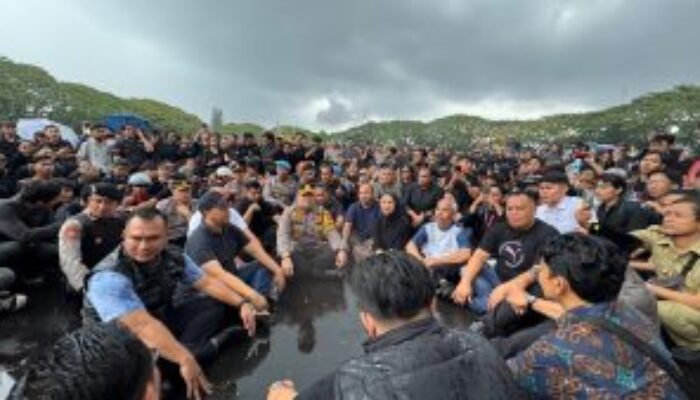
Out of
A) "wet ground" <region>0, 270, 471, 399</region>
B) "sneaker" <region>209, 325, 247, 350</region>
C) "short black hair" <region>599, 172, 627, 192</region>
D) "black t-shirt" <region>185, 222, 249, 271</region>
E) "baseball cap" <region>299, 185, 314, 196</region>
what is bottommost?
"wet ground" <region>0, 270, 471, 399</region>

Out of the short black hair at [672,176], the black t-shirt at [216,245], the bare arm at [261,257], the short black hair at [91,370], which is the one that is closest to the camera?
the short black hair at [91,370]

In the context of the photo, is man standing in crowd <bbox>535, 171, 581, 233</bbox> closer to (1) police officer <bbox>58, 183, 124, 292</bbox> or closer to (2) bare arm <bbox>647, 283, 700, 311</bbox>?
(2) bare arm <bbox>647, 283, 700, 311</bbox>

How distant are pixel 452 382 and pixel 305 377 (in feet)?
10.9

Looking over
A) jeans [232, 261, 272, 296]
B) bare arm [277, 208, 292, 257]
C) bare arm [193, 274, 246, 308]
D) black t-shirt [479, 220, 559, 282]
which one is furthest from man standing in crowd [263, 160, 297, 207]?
bare arm [193, 274, 246, 308]

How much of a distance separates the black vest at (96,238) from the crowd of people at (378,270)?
2 cm

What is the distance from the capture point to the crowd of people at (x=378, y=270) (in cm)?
257

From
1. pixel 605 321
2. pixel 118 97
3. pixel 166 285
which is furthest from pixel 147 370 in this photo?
pixel 118 97

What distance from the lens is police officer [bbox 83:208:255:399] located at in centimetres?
450

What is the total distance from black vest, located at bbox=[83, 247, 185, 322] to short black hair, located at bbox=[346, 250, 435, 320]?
8.20 ft

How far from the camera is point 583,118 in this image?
307 feet

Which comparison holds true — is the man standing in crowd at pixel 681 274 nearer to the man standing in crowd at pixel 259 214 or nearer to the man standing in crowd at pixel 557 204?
the man standing in crowd at pixel 557 204

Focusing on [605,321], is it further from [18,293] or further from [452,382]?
[18,293]

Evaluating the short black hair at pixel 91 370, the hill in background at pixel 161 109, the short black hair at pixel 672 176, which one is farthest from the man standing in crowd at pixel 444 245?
the hill in background at pixel 161 109

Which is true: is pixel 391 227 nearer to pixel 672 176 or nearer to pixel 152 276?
pixel 672 176
